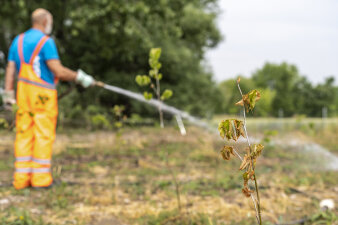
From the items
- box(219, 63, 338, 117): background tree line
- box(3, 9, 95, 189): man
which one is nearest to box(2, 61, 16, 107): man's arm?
box(3, 9, 95, 189): man

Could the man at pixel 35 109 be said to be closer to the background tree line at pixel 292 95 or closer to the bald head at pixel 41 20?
the bald head at pixel 41 20

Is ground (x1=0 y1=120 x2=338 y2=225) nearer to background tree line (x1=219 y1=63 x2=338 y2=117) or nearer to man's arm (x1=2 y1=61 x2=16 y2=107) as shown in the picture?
man's arm (x1=2 y1=61 x2=16 y2=107)

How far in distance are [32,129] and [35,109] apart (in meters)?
0.25

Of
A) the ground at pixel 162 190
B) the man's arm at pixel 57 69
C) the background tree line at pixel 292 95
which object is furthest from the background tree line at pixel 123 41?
the background tree line at pixel 292 95

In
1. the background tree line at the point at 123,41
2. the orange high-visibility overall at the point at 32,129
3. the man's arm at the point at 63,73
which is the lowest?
the orange high-visibility overall at the point at 32,129

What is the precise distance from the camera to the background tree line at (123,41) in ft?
30.0

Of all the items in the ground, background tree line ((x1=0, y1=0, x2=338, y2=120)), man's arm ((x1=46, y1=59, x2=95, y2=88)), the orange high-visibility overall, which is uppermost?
background tree line ((x1=0, y1=0, x2=338, y2=120))

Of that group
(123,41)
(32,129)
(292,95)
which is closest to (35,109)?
(32,129)

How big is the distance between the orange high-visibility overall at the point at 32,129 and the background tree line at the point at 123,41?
265 centimetres

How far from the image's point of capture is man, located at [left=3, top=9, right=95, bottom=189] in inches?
147

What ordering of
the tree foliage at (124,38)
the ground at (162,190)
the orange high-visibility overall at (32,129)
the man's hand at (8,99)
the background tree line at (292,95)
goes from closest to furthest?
1. the ground at (162,190)
2. the orange high-visibility overall at (32,129)
3. the man's hand at (8,99)
4. the tree foliage at (124,38)
5. the background tree line at (292,95)

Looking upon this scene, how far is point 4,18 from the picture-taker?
10750 millimetres

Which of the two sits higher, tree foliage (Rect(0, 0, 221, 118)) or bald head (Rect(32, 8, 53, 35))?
tree foliage (Rect(0, 0, 221, 118))

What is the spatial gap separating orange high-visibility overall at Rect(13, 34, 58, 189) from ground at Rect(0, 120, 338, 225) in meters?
0.17
